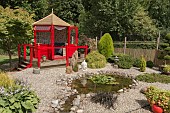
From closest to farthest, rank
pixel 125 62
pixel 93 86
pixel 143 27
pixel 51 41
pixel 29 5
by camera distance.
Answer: pixel 93 86, pixel 51 41, pixel 125 62, pixel 143 27, pixel 29 5

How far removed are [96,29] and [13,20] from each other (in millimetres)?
13049

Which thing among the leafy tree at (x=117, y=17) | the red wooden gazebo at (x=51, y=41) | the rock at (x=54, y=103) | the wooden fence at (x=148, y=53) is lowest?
the rock at (x=54, y=103)

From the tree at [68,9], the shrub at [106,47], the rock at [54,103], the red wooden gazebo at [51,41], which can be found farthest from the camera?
the tree at [68,9]

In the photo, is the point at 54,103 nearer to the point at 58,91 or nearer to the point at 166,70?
the point at 58,91

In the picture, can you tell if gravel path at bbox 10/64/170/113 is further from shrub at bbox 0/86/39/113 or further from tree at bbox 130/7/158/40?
tree at bbox 130/7/158/40

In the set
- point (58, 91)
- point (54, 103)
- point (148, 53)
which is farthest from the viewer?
point (148, 53)

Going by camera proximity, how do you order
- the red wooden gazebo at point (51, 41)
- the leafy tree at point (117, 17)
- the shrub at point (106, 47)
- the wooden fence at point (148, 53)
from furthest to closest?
the leafy tree at point (117, 17) → the shrub at point (106, 47) → the wooden fence at point (148, 53) → the red wooden gazebo at point (51, 41)

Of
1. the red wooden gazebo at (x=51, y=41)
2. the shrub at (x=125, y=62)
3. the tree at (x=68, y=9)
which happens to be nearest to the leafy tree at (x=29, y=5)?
the tree at (x=68, y=9)

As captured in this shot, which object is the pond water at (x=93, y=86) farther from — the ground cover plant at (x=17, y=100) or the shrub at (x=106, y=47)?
the shrub at (x=106, y=47)

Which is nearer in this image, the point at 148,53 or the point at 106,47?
the point at 148,53

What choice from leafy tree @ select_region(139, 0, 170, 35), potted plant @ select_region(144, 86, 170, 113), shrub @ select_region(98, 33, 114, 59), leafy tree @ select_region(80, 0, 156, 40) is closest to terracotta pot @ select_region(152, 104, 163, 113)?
potted plant @ select_region(144, 86, 170, 113)

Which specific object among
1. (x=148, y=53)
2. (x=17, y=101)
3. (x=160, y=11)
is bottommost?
(x=17, y=101)

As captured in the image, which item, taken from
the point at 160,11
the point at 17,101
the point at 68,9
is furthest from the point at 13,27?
the point at 160,11

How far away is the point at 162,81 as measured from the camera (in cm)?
1038
